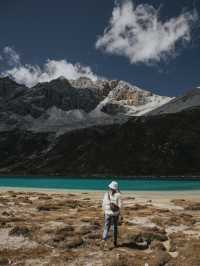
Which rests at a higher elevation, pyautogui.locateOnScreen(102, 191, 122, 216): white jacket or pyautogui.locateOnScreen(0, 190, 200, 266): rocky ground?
pyautogui.locateOnScreen(102, 191, 122, 216): white jacket

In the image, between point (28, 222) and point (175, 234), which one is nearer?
point (175, 234)

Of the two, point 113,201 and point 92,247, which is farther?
point 92,247

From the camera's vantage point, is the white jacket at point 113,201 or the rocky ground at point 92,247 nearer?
the rocky ground at point 92,247

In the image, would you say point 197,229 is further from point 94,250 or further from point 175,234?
point 94,250

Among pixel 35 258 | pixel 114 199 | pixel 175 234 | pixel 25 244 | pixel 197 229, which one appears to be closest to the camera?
pixel 35 258

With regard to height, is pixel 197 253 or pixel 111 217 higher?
pixel 111 217

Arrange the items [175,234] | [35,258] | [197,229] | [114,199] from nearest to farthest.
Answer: [35,258]
[114,199]
[175,234]
[197,229]

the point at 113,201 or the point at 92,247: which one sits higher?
the point at 113,201

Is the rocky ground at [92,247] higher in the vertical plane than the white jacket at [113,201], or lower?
lower

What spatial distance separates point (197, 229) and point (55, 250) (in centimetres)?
1229

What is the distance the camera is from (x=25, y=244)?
21.7 metres

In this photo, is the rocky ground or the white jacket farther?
the white jacket

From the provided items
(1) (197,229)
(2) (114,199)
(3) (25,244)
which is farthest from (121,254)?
(1) (197,229)

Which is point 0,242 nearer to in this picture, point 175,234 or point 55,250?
point 55,250
